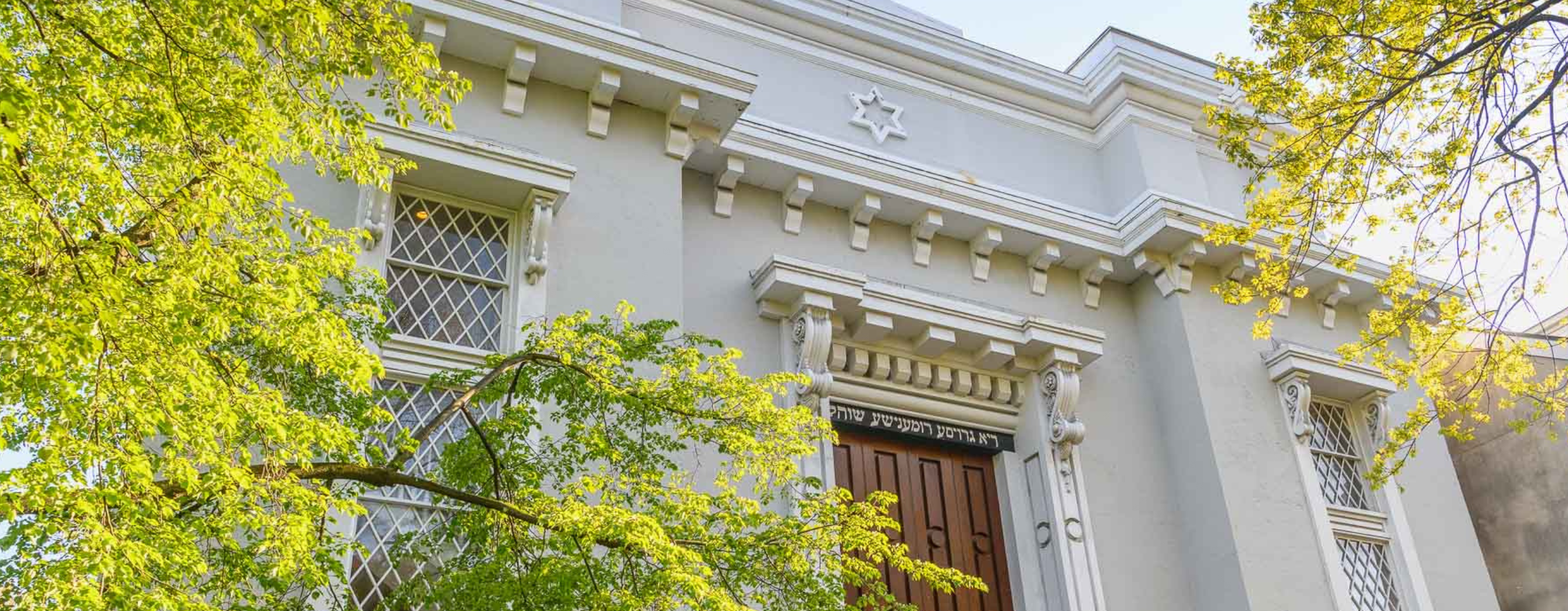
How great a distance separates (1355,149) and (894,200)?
3.81 metres

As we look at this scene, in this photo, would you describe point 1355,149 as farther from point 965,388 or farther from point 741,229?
point 741,229

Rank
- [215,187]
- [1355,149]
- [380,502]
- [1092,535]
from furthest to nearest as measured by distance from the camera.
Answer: [1092,535]
[1355,149]
[380,502]
[215,187]

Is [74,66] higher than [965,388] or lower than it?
lower

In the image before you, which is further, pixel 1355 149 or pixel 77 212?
pixel 1355 149

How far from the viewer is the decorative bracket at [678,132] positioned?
33.8 feet

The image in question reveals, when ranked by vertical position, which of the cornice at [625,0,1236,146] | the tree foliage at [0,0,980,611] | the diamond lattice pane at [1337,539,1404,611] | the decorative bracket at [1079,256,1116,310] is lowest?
the tree foliage at [0,0,980,611]

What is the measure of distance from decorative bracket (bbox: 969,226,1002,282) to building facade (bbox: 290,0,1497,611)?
24mm

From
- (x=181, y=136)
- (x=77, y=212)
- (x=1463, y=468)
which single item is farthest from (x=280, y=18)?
(x=1463, y=468)

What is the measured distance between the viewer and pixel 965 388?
11523 mm

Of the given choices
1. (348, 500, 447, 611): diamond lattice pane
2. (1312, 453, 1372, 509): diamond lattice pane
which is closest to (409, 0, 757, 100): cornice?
(348, 500, 447, 611): diamond lattice pane

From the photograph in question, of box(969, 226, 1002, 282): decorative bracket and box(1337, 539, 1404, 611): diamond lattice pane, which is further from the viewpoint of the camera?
box(969, 226, 1002, 282): decorative bracket

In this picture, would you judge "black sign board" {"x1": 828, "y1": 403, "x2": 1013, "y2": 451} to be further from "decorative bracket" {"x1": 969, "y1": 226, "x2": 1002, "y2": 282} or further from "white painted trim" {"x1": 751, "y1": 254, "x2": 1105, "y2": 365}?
"decorative bracket" {"x1": 969, "y1": 226, "x2": 1002, "y2": 282}

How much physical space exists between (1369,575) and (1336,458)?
4.14 feet

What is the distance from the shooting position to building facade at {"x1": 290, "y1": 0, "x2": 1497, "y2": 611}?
9.45 meters
